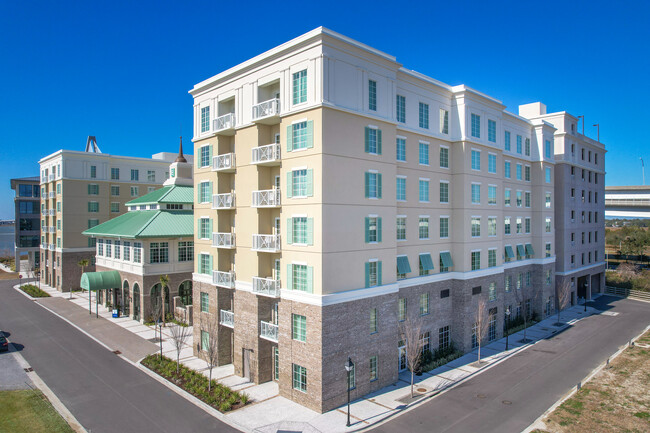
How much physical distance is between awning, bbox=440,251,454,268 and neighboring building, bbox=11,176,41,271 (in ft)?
255

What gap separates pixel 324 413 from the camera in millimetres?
21594

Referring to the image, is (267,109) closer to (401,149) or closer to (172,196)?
(401,149)

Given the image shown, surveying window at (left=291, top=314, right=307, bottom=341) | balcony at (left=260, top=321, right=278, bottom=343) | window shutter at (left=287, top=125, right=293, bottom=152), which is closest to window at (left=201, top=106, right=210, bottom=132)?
window shutter at (left=287, top=125, right=293, bottom=152)

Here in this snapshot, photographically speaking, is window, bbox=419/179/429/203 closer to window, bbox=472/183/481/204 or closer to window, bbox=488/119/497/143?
window, bbox=472/183/481/204

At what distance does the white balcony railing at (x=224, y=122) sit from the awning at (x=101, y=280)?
81.3ft

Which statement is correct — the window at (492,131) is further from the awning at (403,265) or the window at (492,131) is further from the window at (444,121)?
the awning at (403,265)

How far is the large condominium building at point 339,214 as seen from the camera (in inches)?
874

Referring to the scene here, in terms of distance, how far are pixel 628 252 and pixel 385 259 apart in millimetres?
66599

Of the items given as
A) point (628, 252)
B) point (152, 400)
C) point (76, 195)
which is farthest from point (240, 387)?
point (628, 252)

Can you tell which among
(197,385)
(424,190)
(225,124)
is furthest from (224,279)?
(424,190)

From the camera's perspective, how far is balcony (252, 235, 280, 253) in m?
24.0

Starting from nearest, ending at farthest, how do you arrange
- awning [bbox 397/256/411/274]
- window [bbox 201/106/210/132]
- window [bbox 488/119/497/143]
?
awning [bbox 397/256/411/274]
window [bbox 201/106/210/132]
window [bbox 488/119/497/143]

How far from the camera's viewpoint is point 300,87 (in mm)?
23031

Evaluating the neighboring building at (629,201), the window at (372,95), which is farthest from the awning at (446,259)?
the neighboring building at (629,201)
